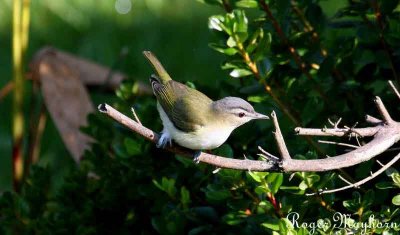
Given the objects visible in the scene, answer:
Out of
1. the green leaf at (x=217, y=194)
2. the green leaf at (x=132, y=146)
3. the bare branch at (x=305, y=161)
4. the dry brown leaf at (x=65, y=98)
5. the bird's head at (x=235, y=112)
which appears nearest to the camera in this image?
the bare branch at (x=305, y=161)

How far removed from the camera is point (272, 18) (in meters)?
3.60

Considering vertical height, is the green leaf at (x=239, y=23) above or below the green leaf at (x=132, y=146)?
above

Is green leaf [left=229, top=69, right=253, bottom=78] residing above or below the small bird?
above

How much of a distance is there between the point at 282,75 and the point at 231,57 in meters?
0.32

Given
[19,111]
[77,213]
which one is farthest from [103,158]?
[19,111]

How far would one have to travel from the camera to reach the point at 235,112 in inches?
140

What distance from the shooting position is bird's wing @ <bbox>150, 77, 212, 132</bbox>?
3.62m

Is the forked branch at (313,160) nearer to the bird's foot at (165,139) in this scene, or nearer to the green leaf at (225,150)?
the bird's foot at (165,139)

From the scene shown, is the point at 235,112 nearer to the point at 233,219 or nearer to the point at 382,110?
the point at 233,219

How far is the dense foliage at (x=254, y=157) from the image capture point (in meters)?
3.15

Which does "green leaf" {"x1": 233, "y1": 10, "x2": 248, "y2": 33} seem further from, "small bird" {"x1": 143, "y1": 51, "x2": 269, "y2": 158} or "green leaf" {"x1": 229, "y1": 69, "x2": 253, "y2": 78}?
"small bird" {"x1": 143, "y1": 51, "x2": 269, "y2": 158}

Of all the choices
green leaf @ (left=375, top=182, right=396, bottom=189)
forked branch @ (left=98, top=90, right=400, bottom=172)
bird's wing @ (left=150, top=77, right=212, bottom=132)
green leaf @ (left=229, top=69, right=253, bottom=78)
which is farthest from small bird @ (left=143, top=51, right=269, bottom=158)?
forked branch @ (left=98, top=90, right=400, bottom=172)

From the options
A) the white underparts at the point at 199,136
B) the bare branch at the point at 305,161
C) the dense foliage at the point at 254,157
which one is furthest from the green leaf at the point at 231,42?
the bare branch at the point at 305,161

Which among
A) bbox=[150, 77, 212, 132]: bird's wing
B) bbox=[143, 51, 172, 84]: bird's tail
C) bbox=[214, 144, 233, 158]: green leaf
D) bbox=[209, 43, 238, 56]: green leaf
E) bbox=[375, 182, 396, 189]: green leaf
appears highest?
bbox=[143, 51, 172, 84]: bird's tail
